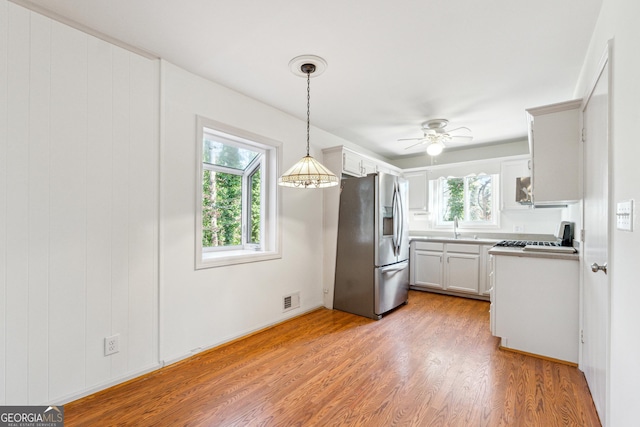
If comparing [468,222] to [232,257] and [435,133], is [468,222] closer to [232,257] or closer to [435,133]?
[435,133]

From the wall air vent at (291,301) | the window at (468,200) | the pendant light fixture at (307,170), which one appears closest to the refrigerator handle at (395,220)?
the wall air vent at (291,301)

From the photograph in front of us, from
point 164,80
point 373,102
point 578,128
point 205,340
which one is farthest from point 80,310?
point 578,128

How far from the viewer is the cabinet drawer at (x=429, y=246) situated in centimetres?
455

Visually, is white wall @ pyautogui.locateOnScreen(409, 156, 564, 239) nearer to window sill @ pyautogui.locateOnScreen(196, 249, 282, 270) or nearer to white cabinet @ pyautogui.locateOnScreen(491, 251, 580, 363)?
white cabinet @ pyautogui.locateOnScreen(491, 251, 580, 363)

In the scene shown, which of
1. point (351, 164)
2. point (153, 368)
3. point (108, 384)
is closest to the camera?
point (108, 384)

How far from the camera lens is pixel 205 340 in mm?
2553

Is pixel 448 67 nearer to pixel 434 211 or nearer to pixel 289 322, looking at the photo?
pixel 289 322

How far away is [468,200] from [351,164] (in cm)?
244

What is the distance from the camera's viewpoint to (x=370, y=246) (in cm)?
348

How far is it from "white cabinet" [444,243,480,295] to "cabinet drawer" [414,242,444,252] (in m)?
0.10

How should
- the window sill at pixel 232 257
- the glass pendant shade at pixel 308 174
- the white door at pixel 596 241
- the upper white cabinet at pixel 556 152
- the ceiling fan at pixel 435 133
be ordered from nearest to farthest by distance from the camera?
the white door at pixel 596 241, the glass pendant shade at pixel 308 174, the upper white cabinet at pixel 556 152, the window sill at pixel 232 257, the ceiling fan at pixel 435 133

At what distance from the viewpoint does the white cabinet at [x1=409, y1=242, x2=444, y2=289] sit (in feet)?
14.9

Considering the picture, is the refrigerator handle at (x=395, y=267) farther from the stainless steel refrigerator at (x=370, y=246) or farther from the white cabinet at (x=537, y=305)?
the white cabinet at (x=537, y=305)

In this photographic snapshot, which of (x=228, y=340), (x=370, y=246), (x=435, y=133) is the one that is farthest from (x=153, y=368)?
(x=435, y=133)
